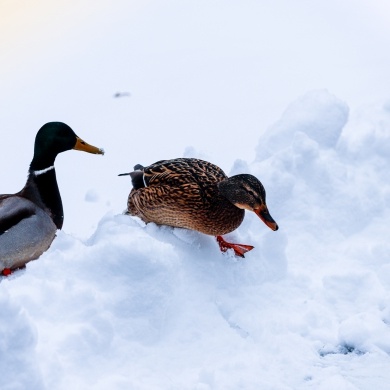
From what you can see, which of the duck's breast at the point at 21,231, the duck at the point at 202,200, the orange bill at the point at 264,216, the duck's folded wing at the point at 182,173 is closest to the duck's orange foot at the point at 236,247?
the duck at the point at 202,200

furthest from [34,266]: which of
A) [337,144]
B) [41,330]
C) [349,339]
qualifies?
[337,144]

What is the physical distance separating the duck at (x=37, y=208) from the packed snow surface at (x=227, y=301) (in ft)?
2.25

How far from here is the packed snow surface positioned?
2914 mm

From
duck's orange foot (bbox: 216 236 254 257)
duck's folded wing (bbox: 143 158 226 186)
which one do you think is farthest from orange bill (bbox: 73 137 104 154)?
duck's orange foot (bbox: 216 236 254 257)

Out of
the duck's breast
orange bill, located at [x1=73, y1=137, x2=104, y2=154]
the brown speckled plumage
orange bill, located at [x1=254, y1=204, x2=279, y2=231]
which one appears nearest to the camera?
orange bill, located at [x1=254, y1=204, x2=279, y2=231]

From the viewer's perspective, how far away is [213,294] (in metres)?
3.62

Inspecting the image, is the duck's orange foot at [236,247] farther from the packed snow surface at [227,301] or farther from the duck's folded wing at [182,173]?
the duck's folded wing at [182,173]

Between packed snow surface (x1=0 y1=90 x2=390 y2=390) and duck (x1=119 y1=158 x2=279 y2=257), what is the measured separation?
0.09 metres

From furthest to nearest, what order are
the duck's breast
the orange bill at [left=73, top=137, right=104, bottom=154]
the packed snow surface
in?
the orange bill at [left=73, top=137, right=104, bottom=154]
the duck's breast
the packed snow surface

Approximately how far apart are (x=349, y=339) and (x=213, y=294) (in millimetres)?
621

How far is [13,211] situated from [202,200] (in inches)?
41.3

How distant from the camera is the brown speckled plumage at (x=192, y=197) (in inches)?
157

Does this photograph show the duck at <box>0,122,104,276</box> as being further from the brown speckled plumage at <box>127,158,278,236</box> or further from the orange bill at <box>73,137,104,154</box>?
the brown speckled plumage at <box>127,158,278,236</box>

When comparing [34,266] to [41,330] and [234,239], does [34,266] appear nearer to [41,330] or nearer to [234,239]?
[41,330]
